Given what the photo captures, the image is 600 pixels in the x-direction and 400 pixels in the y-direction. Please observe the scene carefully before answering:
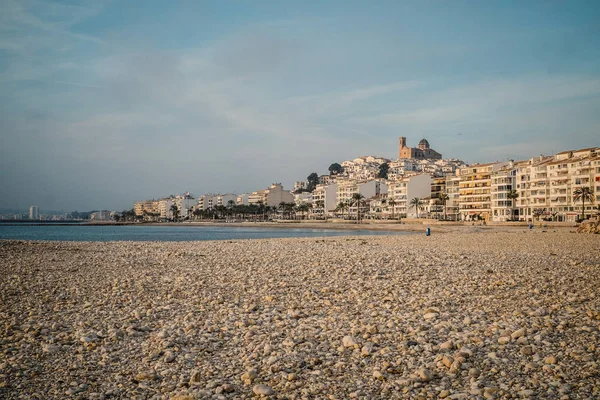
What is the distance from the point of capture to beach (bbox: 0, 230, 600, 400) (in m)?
5.93

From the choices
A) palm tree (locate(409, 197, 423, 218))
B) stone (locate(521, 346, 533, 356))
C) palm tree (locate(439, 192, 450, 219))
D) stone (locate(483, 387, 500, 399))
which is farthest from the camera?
palm tree (locate(409, 197, 423, 218))

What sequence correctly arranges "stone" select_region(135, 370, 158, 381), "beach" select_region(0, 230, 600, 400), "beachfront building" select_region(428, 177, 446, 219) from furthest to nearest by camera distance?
"beachfront building" select_region(428, 177, 446, 219) < "stone" select_region(135, 370, 158, 381) < "beach" select_region(0, 230, 600, 400)

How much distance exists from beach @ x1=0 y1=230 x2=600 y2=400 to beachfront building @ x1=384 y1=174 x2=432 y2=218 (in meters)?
117

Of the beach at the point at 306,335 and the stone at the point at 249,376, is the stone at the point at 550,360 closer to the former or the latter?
the beach at the point at 306,335

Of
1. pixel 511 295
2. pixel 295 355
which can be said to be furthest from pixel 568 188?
pixel 295 355

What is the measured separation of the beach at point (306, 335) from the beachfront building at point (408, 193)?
384ft

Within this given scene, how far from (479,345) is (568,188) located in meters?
86.7

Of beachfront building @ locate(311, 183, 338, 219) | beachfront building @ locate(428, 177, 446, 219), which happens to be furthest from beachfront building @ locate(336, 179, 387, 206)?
beachfront building @ locate(428, 177, 446, 219)

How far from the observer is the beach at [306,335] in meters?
5.93

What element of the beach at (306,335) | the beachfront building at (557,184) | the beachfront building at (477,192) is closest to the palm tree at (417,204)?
the beachfront building at (477,192)

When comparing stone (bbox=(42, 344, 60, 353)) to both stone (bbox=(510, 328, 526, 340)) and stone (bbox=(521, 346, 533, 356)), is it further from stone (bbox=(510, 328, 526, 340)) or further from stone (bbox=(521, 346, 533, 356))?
stone (bbox=(510, 328, 526, 340))

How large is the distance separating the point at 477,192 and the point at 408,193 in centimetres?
2504

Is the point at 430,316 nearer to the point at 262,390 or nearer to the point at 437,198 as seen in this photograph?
the point at 262,390

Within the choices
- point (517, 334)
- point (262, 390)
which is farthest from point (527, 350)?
point (262, 390)
